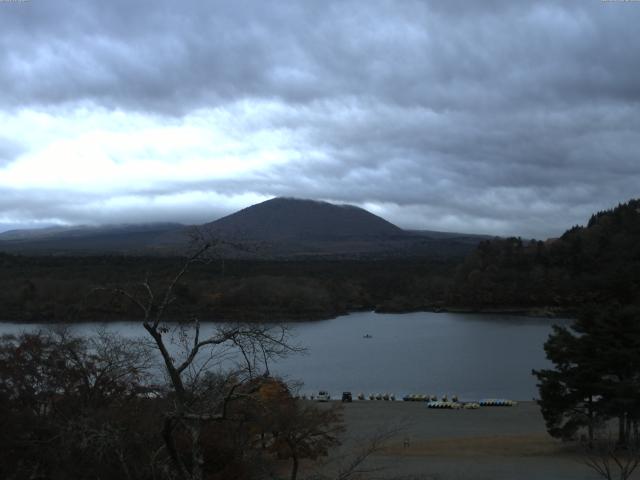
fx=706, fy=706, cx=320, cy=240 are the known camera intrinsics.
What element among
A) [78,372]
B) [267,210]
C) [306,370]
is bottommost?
[306,370]

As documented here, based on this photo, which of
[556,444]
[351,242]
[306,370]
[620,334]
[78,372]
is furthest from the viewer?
[351,242]

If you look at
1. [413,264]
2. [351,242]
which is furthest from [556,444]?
[351,242]

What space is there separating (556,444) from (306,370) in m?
22.6

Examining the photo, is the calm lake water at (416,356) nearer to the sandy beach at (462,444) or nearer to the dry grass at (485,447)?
the sandy beach at (462,444)

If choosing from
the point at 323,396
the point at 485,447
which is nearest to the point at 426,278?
the point at 323,396

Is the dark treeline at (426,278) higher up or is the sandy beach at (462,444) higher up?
the dark treeline at (426,278)

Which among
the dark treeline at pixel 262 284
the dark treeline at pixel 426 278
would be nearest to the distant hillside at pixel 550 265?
the dark treeline at pixel 426 278

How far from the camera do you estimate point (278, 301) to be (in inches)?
2709

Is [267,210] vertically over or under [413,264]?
over

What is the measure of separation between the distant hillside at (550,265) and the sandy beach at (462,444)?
51.6 m

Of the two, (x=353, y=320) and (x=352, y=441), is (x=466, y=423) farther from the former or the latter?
(x=353, y=320)

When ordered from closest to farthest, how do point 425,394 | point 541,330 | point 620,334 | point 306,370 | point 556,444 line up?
point 620,334
point 556,444
point 425,394
point 306,370
point 541,330

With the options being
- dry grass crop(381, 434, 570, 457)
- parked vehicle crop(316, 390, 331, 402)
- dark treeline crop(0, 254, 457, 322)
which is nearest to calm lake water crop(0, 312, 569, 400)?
parked vehicle crop(316, 390, 331, 402)

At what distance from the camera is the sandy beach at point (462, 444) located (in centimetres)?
1575
